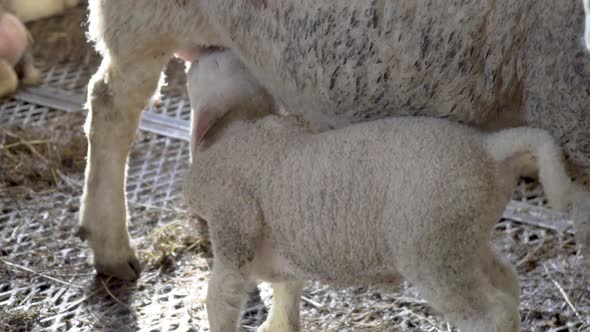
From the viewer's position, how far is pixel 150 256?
9.30ft

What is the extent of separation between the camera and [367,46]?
193 cm

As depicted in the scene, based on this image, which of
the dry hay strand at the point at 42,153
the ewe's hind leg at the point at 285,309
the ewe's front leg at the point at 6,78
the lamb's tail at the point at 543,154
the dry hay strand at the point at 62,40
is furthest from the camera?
the dry hay strand at the point at 62,40

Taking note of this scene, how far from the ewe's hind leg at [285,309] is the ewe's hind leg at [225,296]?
0.82ft

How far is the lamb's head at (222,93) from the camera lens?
2041 mm

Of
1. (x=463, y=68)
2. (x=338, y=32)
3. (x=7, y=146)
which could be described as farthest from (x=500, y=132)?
(x=7, y=146)

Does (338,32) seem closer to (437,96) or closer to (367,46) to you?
(367,46)

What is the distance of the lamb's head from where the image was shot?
2041 mm

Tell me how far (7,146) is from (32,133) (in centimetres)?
14

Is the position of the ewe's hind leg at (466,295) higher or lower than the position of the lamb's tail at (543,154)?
lower

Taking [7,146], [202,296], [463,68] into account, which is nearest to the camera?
[463,68]

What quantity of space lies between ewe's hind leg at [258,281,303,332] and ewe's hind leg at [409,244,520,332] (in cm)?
56

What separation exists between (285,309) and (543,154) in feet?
2.83

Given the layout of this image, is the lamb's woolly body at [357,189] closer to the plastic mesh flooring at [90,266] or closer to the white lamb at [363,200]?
the white lamb at [363,200]

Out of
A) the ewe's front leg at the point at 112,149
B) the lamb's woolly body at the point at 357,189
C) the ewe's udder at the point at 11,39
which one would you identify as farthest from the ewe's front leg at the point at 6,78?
the lamb's woolly body at the point at 357,189
